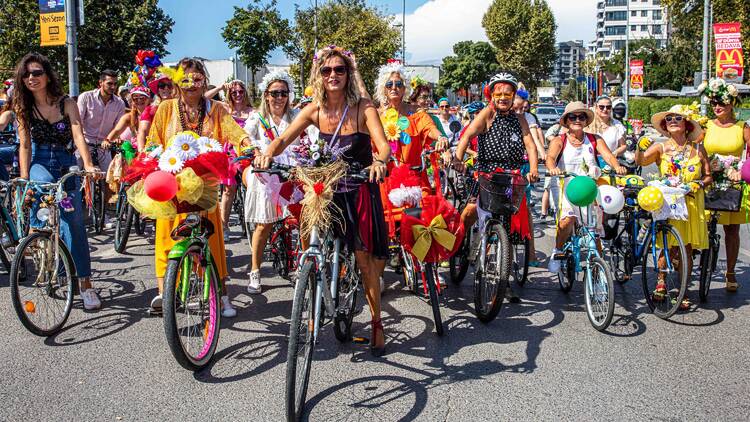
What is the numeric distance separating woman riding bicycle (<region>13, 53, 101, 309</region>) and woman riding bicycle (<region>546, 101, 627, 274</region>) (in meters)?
4.06

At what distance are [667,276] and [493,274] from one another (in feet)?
5.08

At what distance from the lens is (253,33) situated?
89.8 feet

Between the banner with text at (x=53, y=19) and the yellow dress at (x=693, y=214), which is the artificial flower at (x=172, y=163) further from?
the banner with text at (x=53, y=19)

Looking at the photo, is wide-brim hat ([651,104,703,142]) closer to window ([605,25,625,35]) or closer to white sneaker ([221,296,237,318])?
white sneaker ([221,296,237,318])

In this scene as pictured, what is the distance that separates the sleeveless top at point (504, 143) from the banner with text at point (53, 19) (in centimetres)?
982

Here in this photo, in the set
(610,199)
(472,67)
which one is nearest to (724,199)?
(610,199)

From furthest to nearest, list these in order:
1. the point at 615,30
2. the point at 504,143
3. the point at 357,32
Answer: the point at 615,30 → the point at 357,32 → the point at 504,143

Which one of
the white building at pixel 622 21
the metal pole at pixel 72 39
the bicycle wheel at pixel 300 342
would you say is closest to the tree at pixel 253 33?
the metal pole at pixel 72 39

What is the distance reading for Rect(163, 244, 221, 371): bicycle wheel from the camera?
4086mm

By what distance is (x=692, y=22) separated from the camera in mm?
41188

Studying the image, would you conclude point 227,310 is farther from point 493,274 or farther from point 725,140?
point 725,140

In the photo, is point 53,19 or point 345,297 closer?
point 345,297

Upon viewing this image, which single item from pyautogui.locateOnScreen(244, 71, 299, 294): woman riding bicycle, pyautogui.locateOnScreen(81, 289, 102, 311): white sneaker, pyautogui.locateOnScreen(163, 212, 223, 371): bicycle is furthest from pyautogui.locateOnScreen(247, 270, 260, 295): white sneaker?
pyautogui.locateOnScreen(163, 212, 223, 371): bicycle

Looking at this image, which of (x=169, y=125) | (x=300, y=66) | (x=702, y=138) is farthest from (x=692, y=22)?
(x=169, y=125)
